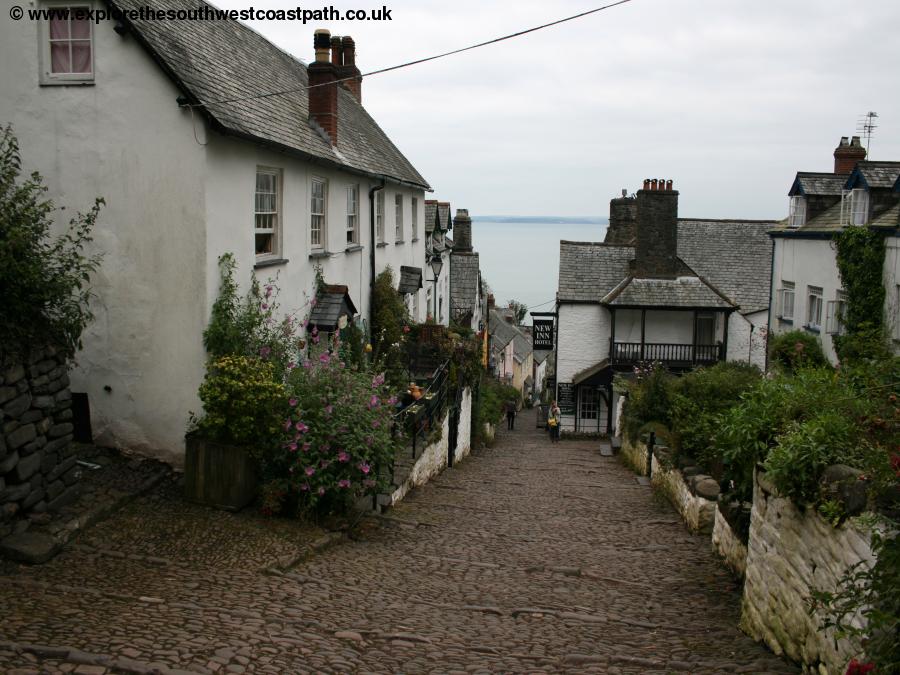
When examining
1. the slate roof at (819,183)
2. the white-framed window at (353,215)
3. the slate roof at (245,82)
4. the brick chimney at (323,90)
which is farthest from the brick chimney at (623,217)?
the brick chimney at (323,90)

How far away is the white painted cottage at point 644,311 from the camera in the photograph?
30812mm

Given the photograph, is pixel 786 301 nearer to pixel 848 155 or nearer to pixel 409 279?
pixel 848 155

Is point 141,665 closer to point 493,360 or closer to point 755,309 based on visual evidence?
point 755,309

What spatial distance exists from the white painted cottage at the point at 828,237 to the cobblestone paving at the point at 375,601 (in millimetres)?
12440

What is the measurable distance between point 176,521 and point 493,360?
39978 millimetres

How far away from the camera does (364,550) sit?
30.9 ft

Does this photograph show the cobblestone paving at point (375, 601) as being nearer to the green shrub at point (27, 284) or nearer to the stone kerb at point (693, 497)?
the stone kerb at point (693, 497)

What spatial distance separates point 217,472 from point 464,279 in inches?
1307

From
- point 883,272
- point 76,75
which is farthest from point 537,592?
point 883,272

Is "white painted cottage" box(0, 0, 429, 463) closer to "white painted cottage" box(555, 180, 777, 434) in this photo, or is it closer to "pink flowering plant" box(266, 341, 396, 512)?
"pink flowering plant" box(266, 341, 396, 512)

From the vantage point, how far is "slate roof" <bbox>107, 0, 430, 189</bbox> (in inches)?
401

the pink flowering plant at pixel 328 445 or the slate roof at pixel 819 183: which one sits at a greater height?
the slate roof at pixel 819 183

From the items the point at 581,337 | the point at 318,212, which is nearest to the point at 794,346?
the point at 581,337

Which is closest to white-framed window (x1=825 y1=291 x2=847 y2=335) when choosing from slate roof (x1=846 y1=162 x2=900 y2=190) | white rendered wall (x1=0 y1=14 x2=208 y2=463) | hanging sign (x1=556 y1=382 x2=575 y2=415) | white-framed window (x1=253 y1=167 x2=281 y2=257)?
slate roof (x1=846 y1=162 x2=900 y2=190)
